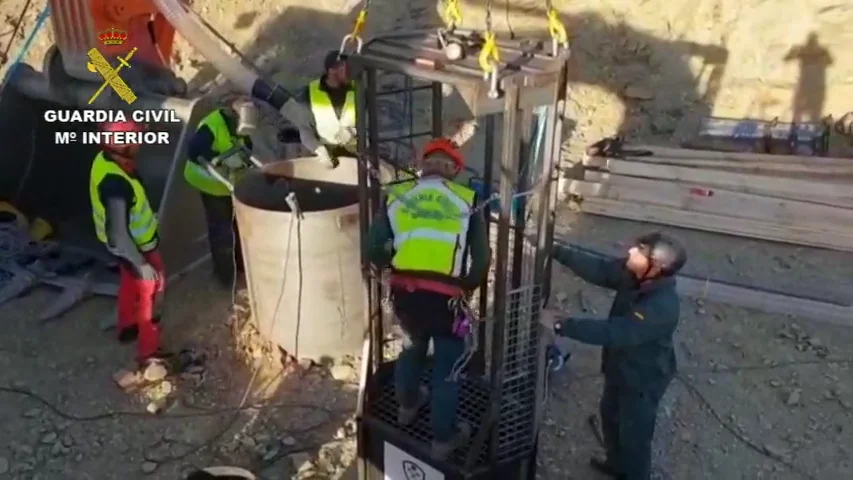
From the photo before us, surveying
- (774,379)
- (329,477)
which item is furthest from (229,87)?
(774,379)

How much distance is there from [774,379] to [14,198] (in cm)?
650

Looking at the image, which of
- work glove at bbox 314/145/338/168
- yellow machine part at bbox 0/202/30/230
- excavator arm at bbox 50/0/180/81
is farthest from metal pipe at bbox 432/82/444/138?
yellow machine part at bbox 0/202/30/230

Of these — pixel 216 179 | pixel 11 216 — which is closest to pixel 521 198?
pixel 216 179

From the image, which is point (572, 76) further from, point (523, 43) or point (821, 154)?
point (523, 43)

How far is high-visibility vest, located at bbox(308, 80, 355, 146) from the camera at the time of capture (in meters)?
6.56

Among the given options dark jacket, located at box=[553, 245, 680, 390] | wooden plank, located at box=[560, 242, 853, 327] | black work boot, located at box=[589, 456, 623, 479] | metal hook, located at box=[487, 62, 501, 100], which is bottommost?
black work boot, located at box=[589, 456, 623, 479]

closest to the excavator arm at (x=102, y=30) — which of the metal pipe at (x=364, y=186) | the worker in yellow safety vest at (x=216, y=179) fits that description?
the worker in yellow safety vest at (x=216, y=179)

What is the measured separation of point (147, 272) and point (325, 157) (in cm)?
145

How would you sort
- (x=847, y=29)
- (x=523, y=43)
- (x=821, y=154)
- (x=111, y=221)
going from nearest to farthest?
(x=523, y=43), (x=111, y=221), (x=821, y=154), (x=847, y=29)

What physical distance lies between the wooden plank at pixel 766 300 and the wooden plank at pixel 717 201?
1.16 meters

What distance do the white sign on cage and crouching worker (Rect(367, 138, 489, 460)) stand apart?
131mm

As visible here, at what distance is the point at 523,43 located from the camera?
12.9 ft

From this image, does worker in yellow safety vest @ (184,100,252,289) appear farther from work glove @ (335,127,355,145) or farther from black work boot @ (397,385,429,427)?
black work boot @ (397,385,429,427)

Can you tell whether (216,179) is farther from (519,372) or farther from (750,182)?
(750,182)
